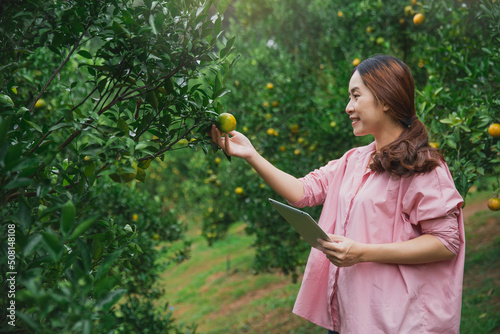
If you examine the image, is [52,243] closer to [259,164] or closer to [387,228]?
[259,164]

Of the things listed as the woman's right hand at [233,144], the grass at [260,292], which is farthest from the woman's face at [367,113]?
the grass at [260,292]

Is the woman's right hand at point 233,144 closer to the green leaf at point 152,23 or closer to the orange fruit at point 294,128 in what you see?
the green leaf at point 152,23

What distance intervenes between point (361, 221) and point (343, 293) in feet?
1.00

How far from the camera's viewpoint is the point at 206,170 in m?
7.01

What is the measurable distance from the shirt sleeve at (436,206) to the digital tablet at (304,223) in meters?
0.36

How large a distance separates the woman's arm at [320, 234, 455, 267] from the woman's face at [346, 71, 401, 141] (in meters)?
0.48

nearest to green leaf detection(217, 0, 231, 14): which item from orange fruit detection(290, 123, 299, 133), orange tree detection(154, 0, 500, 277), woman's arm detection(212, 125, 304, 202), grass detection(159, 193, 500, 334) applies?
woman's arm detection(212, 125, 304, 202)

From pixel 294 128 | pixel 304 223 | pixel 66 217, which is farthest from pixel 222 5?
pixel 294 128

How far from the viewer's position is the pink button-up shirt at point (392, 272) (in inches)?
66.5

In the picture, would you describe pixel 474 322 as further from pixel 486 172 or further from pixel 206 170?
pixel 206 170

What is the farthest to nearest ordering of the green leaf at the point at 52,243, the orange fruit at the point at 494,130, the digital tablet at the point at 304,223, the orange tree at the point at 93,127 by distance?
the orange fruit at the point at 494,130, the digital tablet at the point at 304,223, the orange tree at the point at 93,127, the green leaf at the point at 52,243

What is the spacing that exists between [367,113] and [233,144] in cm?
58

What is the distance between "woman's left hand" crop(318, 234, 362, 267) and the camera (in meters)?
1.68

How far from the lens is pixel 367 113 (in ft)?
6.23
